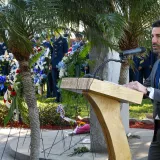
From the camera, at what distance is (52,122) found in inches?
414

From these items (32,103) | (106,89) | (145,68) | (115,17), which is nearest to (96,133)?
(32,103)

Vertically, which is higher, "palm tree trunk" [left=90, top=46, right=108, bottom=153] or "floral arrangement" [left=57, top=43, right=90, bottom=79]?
"floral arrangement" [left=57, top=43, right=90, bottom=79]

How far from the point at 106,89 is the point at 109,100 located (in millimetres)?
226

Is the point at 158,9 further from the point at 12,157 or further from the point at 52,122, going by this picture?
the point at 52,122

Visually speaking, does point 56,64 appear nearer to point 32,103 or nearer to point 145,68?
point 145,68

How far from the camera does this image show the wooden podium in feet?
11.3

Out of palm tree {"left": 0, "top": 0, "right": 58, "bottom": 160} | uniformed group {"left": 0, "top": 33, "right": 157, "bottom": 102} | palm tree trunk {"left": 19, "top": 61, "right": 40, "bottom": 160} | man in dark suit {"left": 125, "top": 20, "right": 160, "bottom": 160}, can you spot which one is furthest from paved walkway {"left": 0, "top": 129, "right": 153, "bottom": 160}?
uniformed group {"left": 0, "top": 33, "right": 157, "bottom": 102}

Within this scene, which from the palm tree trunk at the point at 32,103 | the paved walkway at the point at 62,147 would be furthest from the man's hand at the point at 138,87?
the paved walkway at the point at 62,147

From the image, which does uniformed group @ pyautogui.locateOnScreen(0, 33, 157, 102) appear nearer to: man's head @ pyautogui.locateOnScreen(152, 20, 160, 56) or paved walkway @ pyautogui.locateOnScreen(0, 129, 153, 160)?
paved walkway @ pyautogui.locateOnScreen(0, 129, 153, 160)

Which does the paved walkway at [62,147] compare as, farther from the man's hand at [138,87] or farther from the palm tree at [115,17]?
the man's hand at [138,87]

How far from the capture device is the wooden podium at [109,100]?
3.44 meters

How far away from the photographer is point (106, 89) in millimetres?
3461

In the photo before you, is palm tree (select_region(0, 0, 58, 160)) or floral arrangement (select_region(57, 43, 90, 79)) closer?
palm tree (select_region(0, 0, 58, 160))

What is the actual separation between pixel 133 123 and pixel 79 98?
7.31 ft
